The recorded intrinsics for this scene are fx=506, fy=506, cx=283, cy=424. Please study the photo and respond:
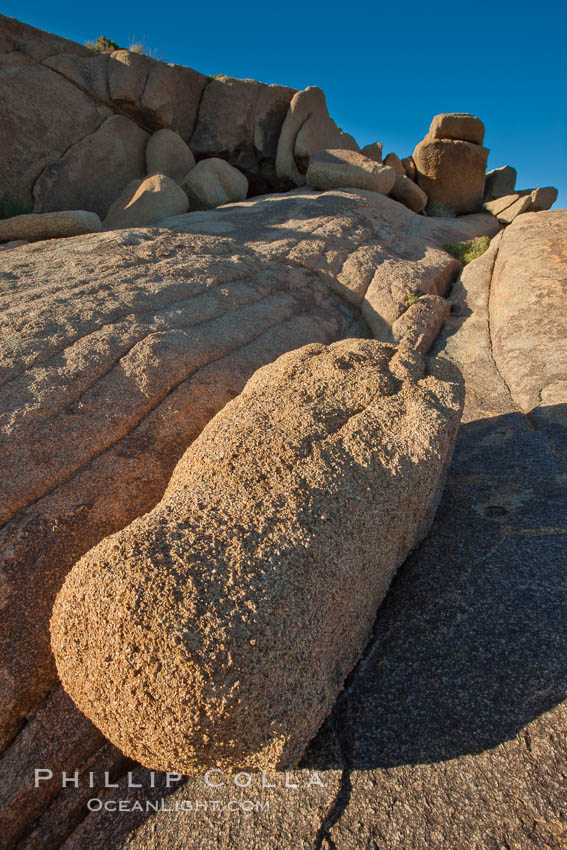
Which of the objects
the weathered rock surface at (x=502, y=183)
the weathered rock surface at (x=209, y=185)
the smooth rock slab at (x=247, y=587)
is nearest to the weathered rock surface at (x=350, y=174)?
the weathered rock surface at (x=209, y=185)

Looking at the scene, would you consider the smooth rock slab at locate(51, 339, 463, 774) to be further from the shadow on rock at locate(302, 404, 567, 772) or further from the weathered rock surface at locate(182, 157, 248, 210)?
the weathered rock surface at locate(182, 157, 248, 210)

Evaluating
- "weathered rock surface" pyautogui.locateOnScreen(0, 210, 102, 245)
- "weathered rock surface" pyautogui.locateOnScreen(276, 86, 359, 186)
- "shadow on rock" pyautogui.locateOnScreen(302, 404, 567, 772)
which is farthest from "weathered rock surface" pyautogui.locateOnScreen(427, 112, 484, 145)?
"shadow on rock" pyautogui.locateOnScreen(302, 404, 567, 772)

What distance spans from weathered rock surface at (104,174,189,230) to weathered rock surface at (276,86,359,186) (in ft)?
13.5

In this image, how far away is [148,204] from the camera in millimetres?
8891

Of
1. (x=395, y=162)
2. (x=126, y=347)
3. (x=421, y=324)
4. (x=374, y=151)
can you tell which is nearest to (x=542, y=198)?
(x=395, y=162)

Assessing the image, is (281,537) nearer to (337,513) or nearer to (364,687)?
(337,513)

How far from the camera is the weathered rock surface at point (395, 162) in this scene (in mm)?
13559

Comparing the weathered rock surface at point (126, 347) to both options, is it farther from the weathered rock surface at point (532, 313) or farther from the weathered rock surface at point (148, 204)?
the weathered rock surface at point (148, 204)

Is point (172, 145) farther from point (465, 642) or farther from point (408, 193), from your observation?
point (465, 642)

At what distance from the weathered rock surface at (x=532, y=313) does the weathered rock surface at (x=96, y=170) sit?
7.88m

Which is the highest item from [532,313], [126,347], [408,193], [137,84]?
[137,84]

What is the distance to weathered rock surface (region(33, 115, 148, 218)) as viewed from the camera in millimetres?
10023

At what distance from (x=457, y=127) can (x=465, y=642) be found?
577 inches

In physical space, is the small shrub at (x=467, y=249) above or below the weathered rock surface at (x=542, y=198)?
below
